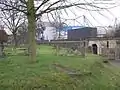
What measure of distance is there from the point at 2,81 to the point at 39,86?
1674 millimetres

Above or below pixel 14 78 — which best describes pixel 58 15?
above

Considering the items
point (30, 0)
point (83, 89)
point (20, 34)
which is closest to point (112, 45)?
point (20, 34)

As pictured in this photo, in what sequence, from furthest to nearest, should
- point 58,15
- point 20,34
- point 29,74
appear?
1. point 20,34
2. point 58,15
3. point 29,74

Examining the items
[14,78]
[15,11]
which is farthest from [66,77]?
[15,11]

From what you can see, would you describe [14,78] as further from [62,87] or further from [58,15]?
[58,15]

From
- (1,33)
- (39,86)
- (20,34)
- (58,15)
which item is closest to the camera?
(39,86)

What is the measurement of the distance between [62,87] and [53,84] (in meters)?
0.43

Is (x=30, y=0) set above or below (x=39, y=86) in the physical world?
above

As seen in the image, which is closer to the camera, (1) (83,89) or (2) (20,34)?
(1) (83,89)

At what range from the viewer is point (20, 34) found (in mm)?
62156

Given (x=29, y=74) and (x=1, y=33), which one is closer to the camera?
(x=29, y=74)

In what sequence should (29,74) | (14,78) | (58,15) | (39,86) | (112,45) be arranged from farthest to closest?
1. (112,45)
2. (58,15)
3. (29,74)
4. (14,78)
5. (39,86)

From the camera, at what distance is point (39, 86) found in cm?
1206

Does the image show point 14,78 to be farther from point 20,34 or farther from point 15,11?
point 20,34
